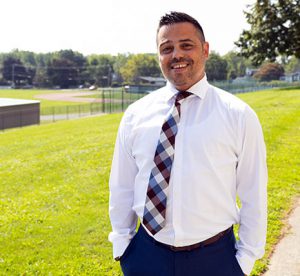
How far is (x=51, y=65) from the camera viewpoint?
111m

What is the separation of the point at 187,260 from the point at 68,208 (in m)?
3.81

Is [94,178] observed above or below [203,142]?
below

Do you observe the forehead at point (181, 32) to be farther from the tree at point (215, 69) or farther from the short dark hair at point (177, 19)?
the tree at point (215, 69)

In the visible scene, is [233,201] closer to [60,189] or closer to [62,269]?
[62,269]

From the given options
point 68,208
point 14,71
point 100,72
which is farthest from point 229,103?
point 14,71

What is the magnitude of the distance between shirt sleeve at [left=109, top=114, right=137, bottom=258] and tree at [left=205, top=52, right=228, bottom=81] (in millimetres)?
75150

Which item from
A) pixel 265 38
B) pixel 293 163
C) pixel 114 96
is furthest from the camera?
pixel 114 96

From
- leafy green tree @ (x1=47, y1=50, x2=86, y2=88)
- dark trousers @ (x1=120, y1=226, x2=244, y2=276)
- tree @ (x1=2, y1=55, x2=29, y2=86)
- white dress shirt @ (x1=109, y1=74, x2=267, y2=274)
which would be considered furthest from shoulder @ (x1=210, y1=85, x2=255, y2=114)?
tree @ (x1=2, y1=55, x2=29, y2=86)

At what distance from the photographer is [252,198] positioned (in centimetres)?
238

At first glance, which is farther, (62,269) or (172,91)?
(62,269)

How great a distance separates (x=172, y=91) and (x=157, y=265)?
101cm

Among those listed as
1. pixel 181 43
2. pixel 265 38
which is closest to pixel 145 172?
pixel 181 43

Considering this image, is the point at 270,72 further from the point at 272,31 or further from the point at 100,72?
the point at 272,31

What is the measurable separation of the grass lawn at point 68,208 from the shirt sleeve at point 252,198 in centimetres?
182
